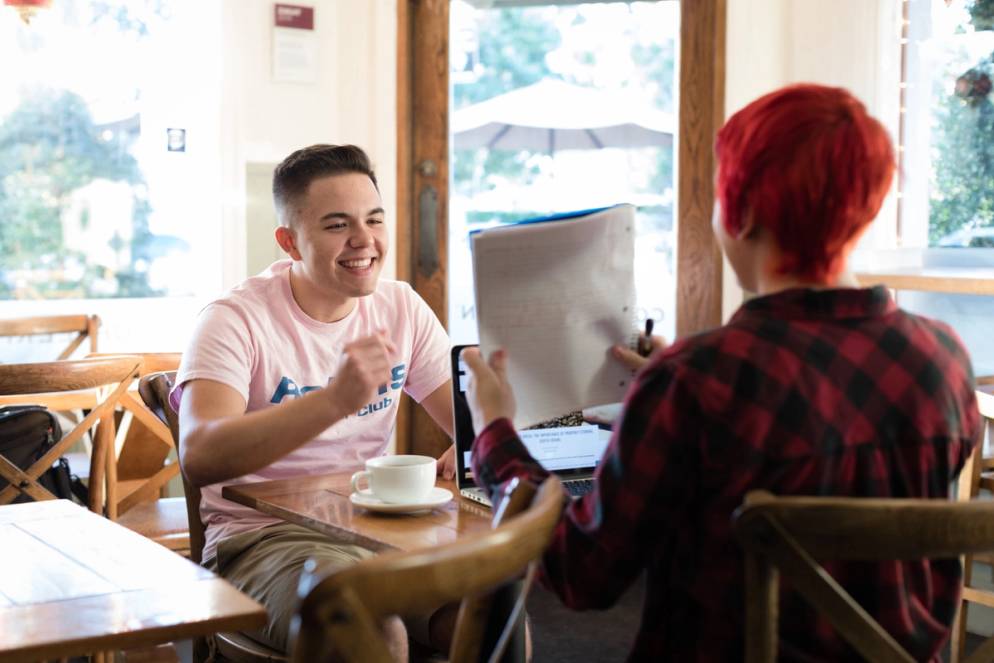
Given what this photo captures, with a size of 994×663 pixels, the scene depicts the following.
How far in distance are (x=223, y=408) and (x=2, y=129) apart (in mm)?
3018

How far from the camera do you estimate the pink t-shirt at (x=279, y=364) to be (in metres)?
2.06

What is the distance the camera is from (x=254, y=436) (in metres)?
1.88

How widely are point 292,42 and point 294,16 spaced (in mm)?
97

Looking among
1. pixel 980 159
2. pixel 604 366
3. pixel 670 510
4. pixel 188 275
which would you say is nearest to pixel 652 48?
pixel 980 159

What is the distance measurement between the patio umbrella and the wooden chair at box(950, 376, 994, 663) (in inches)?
75.4

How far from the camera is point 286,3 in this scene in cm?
455

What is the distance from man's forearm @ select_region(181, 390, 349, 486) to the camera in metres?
1.86

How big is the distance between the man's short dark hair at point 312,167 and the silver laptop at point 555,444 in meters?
0.47

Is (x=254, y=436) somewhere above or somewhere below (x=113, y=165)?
below

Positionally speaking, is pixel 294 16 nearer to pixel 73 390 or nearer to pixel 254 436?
pixel 73 390

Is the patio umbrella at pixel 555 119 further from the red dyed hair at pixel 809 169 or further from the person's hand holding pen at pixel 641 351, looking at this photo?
the red dyed hair at pixel 809 169

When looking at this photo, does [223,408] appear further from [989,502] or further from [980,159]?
[980,159]

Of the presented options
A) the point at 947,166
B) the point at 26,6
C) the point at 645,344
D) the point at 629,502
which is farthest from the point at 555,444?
the point at 26,6

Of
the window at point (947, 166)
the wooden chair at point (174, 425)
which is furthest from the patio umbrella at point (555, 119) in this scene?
the wooden chair at point (174, 425)
